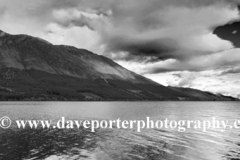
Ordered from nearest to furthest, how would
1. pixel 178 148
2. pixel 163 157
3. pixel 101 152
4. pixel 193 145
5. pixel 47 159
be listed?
pixel 47 159 < pixel 163 157 < pixel 101 152 < pixel 178 148 < pixel 193 145

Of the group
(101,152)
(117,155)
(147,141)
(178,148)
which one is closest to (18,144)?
(101,152)

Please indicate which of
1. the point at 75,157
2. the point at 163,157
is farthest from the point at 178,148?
the point at 75,157

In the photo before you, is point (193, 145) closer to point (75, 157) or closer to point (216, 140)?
point (216, 140)

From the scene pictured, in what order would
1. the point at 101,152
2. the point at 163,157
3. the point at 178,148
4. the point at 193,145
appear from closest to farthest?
the point at 163,157 < the point at 101,152 < the point at 178,148 < the point at 193,145

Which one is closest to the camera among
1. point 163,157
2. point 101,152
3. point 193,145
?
point 163,157

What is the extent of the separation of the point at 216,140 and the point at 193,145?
7959 millimetres

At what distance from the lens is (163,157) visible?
32.3 metres

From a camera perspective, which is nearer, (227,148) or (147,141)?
(227,148)

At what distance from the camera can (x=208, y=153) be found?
35312mm

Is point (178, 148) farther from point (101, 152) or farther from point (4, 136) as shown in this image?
point (4, 136)

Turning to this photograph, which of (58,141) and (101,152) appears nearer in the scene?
(101,152)

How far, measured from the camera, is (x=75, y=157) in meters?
31.3

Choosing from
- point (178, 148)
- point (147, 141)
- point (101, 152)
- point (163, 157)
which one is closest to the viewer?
point (163, 157)

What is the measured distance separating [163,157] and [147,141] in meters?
11.2
